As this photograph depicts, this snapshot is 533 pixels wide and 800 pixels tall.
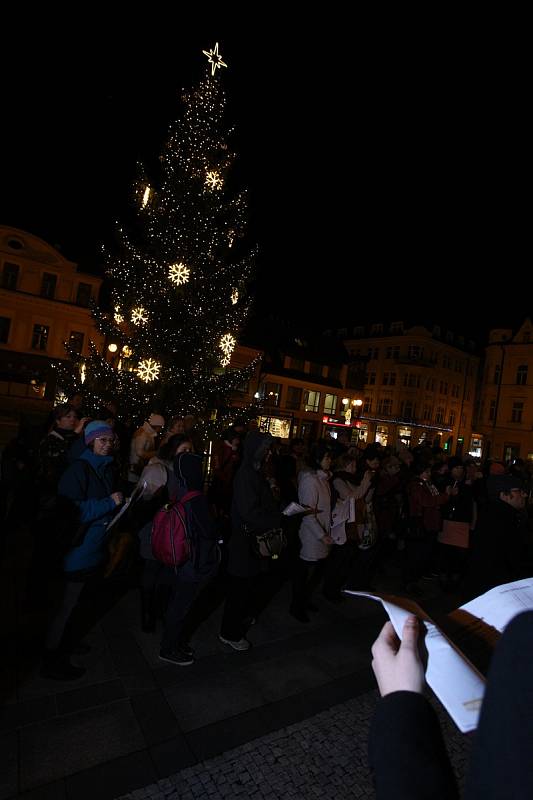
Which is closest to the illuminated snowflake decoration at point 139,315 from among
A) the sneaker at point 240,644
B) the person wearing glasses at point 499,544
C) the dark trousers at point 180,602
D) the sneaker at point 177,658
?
the dark trousers at point 180,602

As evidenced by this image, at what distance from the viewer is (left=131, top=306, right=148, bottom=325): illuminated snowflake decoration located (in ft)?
35.7

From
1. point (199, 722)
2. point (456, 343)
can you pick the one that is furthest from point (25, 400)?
point (456, 343)

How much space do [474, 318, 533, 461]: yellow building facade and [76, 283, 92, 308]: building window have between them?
1621 inches

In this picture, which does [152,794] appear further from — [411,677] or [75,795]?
[411,677]

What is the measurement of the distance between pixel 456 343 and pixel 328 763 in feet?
197

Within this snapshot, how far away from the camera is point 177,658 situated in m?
4.12

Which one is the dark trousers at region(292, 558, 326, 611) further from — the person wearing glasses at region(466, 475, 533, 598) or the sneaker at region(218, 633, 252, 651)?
the person wearing glasses at region(466, 475, 533, 598)

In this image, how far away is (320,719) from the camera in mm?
3602

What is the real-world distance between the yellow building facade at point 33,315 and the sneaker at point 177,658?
1030 inches

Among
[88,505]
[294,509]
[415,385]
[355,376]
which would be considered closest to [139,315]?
[294,509]

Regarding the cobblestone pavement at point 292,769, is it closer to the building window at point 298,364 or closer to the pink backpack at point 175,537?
the pink backpack at point 175,537

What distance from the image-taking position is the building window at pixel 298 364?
132 ft

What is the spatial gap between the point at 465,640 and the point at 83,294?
112 feet

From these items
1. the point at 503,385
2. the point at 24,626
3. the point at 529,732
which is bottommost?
the point at 24,626
